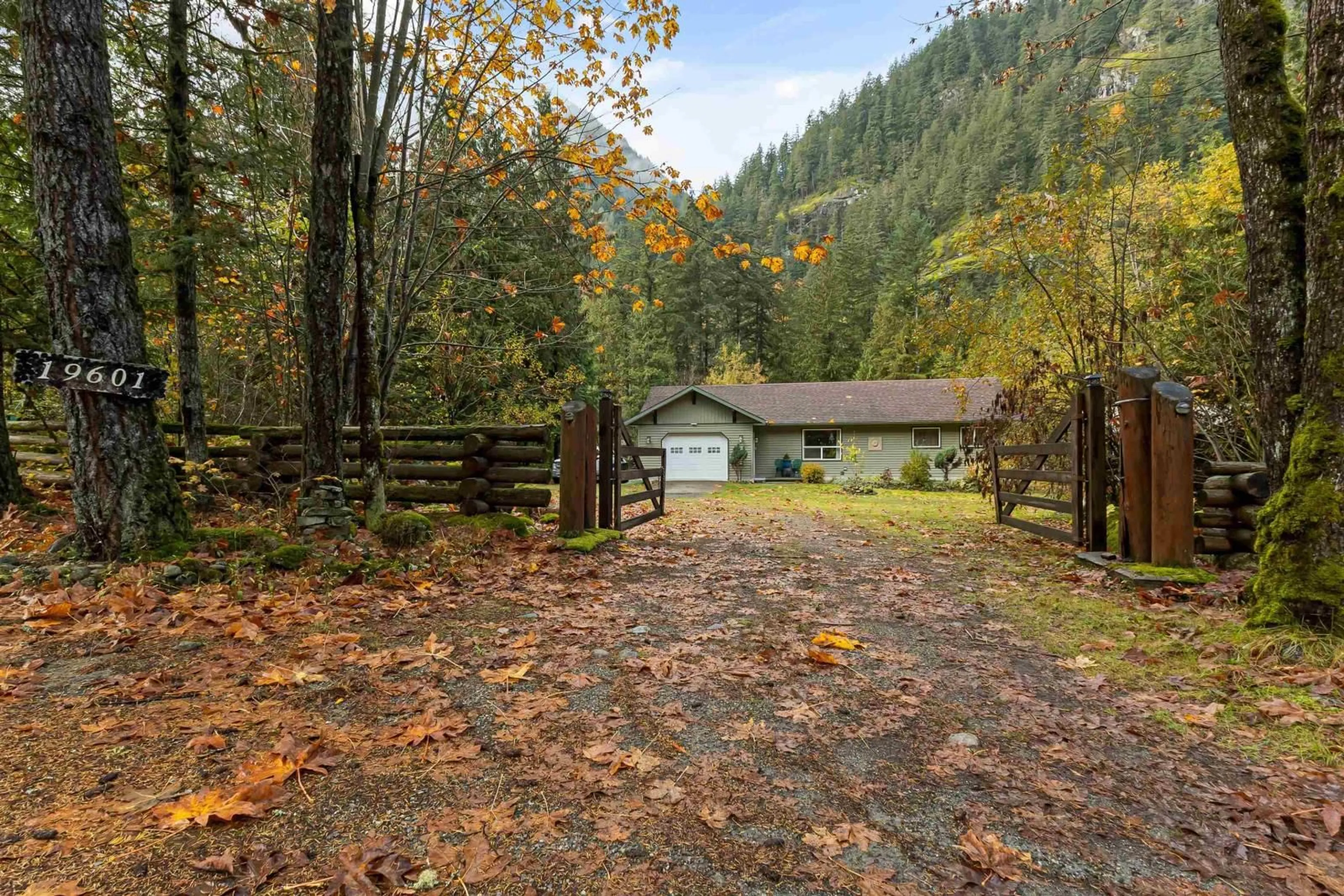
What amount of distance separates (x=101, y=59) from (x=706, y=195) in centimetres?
509

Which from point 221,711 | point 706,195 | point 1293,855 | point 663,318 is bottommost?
point 1293,855

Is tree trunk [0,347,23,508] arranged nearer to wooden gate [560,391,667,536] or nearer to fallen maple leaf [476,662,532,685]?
wooden gate [560,391,667,536]

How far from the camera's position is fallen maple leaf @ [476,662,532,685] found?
3.10 metres

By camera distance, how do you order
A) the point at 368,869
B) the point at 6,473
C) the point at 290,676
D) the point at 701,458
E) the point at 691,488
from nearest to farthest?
the point at 368,869
the point at 290,676
the point at 6,473
the point at 691,488
the point at 701,458

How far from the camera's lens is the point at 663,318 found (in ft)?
136

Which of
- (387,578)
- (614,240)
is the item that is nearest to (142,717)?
(387,578)

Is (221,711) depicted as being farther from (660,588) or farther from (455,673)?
(660,588)

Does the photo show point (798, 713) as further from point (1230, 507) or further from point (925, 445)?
point (925, 445)

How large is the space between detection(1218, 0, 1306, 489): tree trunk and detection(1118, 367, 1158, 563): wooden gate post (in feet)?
3.90

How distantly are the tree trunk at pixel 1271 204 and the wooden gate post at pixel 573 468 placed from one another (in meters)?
5.98

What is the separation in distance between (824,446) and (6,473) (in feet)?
83.6

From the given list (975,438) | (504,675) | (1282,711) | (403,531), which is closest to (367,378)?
(403,531)

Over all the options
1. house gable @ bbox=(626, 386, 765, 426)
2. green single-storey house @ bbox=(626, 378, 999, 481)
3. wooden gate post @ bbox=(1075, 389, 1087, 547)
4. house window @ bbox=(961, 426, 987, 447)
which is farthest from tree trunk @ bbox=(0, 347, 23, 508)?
house gable @ bbox=(626, 386, 765, 426)

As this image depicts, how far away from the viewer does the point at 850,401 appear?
91.5ft
